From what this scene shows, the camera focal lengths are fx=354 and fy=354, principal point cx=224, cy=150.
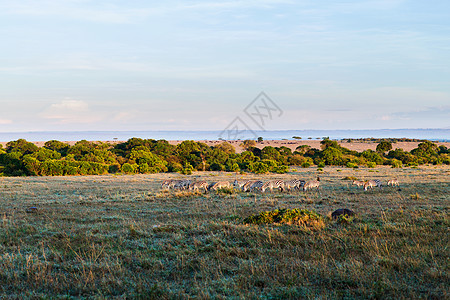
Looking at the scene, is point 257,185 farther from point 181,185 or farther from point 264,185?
point 181,185

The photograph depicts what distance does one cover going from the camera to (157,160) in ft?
167

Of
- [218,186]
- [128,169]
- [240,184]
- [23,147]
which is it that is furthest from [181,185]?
[23,147]

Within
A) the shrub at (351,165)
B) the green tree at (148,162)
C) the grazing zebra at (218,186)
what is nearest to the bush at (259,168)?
the green tree at (148,162)

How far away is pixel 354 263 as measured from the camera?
6.67 meters

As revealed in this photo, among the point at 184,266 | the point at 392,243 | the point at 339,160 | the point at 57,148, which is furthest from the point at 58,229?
the point at 57,148

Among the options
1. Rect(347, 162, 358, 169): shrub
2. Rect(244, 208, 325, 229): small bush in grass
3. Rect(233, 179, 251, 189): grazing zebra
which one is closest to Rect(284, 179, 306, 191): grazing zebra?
Rect(233, 179, 251, 189): grazing zebra

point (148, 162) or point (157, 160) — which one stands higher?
point (157, 160)

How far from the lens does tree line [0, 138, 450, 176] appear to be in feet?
138

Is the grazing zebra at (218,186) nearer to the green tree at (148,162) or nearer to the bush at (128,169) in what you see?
the bush at (128,169)

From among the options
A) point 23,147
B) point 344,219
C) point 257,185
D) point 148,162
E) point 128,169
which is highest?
point 23,147

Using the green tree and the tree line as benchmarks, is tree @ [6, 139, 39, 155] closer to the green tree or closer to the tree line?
the tree line

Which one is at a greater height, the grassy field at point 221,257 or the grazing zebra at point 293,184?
the grazing zebra at point 293,184

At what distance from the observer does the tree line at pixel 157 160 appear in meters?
42.2

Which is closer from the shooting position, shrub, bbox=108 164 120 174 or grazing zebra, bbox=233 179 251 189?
grazing zebra, bbox=233 179 251 189
